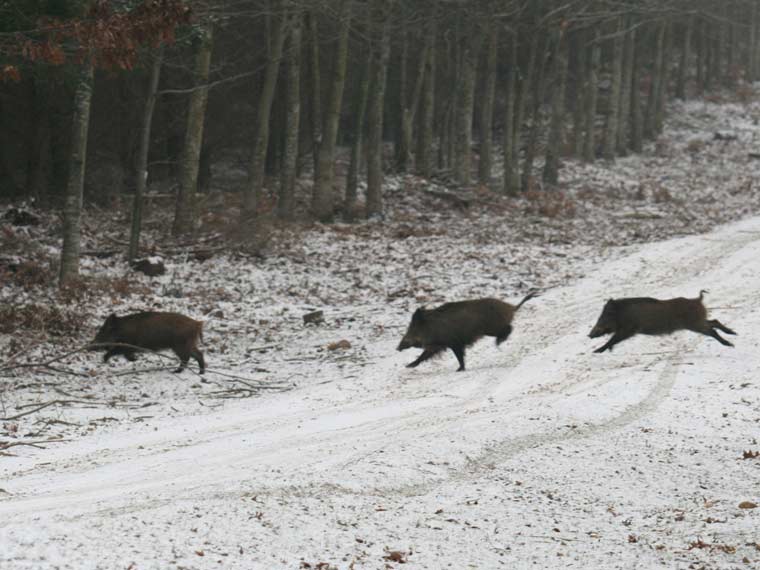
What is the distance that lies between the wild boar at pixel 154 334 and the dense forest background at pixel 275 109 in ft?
13.2

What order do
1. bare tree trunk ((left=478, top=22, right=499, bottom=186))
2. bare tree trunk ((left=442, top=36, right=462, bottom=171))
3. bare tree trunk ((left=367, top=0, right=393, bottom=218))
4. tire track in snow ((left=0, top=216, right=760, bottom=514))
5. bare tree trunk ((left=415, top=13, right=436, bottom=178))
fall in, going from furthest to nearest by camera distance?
bare tree trunk ((left=442, top=36, right=462, bottom=171)) < bare tree trunk ((left=415, top=13, right=436, bottom=178)) < bare tree trunk ((left=478, top=22, right=499, bottom=186)) < bare tree trunk ((left=367, top=0, right=393, bottom=218)) < tire track in snow ((left=0, top=216, right=760, bottom=514))

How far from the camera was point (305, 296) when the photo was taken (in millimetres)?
20062

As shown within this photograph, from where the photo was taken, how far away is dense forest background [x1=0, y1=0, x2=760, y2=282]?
2133 cm

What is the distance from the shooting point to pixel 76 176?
17.7m

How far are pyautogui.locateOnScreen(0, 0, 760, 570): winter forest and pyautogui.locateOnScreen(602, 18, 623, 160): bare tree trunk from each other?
3577mm

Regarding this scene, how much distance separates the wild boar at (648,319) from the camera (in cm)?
1459

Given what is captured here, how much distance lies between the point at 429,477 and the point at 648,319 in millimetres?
7477

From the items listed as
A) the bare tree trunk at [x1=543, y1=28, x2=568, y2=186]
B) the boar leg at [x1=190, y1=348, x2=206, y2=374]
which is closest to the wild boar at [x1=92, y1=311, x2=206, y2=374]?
the boar leg at [x1=190, y1=348, x2=206, y2=374]

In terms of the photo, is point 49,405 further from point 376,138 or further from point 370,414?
point 376,138

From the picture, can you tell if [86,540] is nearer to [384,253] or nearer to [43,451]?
[43,451]

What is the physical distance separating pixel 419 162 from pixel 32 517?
29.9 metres

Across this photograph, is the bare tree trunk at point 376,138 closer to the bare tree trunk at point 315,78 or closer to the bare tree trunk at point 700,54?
the bare tree trunk at point 315,78

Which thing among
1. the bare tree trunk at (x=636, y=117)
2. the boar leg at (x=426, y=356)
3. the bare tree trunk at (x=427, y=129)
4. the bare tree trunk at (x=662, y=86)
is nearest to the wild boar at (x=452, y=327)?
the boar leg at (x=426, y=356)

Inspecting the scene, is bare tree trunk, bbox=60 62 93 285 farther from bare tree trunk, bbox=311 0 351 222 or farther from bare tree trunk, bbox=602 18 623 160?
bare tree trunk, bbox=602 18 623 160
